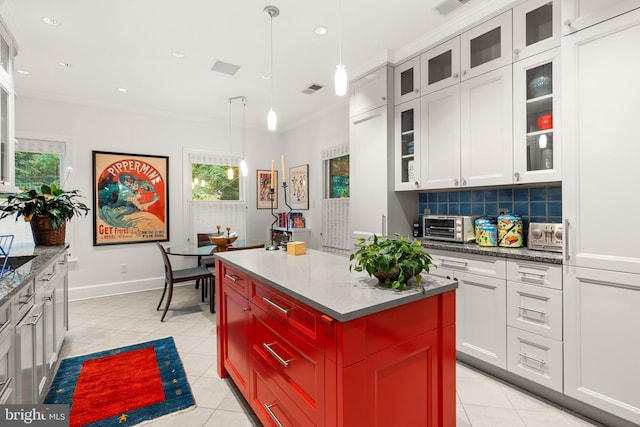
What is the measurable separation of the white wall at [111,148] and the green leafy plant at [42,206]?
1.84 meters

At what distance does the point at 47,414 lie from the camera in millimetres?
1632

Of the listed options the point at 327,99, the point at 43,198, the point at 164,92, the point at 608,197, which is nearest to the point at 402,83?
the point at 327,99

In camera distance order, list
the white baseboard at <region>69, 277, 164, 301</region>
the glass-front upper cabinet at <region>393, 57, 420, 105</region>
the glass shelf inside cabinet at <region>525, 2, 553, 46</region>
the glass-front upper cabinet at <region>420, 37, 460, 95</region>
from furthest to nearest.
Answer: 1. the white baseboard at <region>69, 277, 164, 301</region>
2. the glass-front upper cabinet at <region>393, 57, 420, 105</region>
3. the glass-front upper cabinet at <region>420, 37, 460, 95</region>
4. the glass shelf inside cabinet at <region>525, 2, 553, 46</region>

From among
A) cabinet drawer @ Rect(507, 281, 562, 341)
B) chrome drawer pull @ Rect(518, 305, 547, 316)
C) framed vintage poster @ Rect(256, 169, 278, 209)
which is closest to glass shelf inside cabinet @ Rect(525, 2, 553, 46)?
cabinet drawer @ Rect(507, 281, 562, 341)

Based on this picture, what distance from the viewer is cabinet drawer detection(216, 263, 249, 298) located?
1.90 meters

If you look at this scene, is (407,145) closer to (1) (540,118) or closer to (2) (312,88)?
(1) (540,118)

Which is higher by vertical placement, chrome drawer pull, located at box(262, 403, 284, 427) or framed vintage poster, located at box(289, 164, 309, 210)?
framed vintage poster, located at box(289, 164, 309, 210)

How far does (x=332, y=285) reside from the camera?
145cm

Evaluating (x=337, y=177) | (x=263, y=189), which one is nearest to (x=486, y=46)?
(x=337, y=177)

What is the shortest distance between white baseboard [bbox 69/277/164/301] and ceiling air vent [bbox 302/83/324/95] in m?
3.58

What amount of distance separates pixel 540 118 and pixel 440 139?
77 centimetres

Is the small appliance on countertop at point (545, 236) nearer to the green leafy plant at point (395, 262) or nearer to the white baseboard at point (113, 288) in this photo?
the green leafy plant at point (395, 262)

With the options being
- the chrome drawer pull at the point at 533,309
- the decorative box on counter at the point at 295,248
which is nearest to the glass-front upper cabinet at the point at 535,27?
the chrome drawer pull at the point at 533,309

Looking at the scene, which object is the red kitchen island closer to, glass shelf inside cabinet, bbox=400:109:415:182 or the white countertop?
the white countertop
